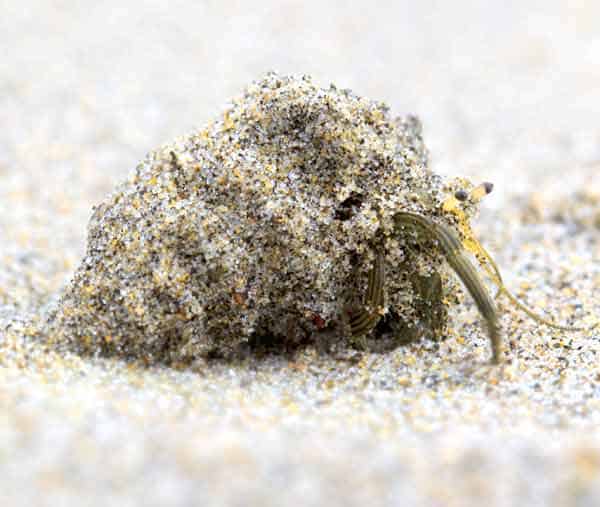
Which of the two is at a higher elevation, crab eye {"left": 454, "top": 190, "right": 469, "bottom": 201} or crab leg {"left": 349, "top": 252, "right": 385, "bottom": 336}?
crab eye {"left": 454, "top": 190, "right": 469, "bottom": 201}

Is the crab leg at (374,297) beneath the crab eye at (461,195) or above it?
beneath

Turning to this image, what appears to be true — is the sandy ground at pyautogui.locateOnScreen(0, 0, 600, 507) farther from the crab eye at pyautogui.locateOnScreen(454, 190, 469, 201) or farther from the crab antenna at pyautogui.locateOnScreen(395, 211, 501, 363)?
the crab eye at pyautogui.locateOnScreen(454, 190, 469, 201)

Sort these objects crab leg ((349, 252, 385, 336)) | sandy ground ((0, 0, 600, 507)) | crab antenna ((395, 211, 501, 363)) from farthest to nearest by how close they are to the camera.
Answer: crab leg ((349, 252, 385, 336)), crab antenna ((395, 211, 501, 363)), sandy ground ((0, 0, 600, 507))

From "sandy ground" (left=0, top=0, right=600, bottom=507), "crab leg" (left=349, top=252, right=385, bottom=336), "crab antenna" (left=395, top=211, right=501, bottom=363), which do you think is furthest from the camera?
"crab leg" (left=349, top=252, right=385, bottom=336)

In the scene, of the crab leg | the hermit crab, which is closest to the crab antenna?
the hermit crab

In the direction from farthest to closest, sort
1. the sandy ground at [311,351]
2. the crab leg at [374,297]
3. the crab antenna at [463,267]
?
the crab leg at [374,297]
the crab antenna at [463,267]
the sandy ground at [311,351]

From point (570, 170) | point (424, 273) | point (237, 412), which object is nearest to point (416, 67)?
point (570, 170)

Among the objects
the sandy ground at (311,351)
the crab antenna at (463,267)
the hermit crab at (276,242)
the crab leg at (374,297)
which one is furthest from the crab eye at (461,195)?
the sandy ground at (311,351)

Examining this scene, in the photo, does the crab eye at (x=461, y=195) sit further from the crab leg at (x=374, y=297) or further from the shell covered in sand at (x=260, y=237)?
the crab leg at (x=374, y=297)

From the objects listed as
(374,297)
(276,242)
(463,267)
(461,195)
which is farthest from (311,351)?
(461,195)
